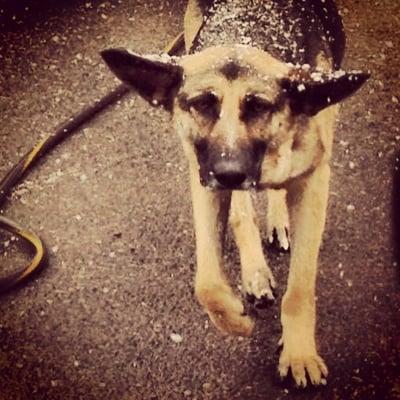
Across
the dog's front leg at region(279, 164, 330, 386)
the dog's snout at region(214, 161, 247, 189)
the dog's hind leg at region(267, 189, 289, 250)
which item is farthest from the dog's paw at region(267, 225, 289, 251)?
the dog's snout at region(214, 161, 247, 189)

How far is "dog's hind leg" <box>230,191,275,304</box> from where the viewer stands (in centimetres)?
132

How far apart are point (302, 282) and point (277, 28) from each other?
44cm

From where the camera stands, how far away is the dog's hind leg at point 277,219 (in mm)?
1423

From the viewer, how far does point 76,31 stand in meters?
1.47

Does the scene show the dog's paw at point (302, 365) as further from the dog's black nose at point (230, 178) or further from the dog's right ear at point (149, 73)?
the dog's right ear at point (149, 73)

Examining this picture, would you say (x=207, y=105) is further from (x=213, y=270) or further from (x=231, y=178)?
(x=213, y=270)

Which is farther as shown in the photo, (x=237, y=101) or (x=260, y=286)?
(x=260, y=286)

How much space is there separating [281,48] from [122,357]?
1.99 feet

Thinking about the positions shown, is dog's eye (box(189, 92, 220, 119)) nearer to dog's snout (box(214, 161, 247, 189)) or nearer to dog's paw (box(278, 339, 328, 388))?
dog's snout (box(214, 161, 247, 189))

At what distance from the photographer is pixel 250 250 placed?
1.38 m

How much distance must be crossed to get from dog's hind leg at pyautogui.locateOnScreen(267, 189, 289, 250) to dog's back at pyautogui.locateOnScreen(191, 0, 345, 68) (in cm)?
29

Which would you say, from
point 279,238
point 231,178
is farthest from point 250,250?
point 231,178

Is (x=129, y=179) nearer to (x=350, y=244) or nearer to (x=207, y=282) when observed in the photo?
(x=207, y=282)

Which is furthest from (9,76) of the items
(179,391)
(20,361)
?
(179,391)
